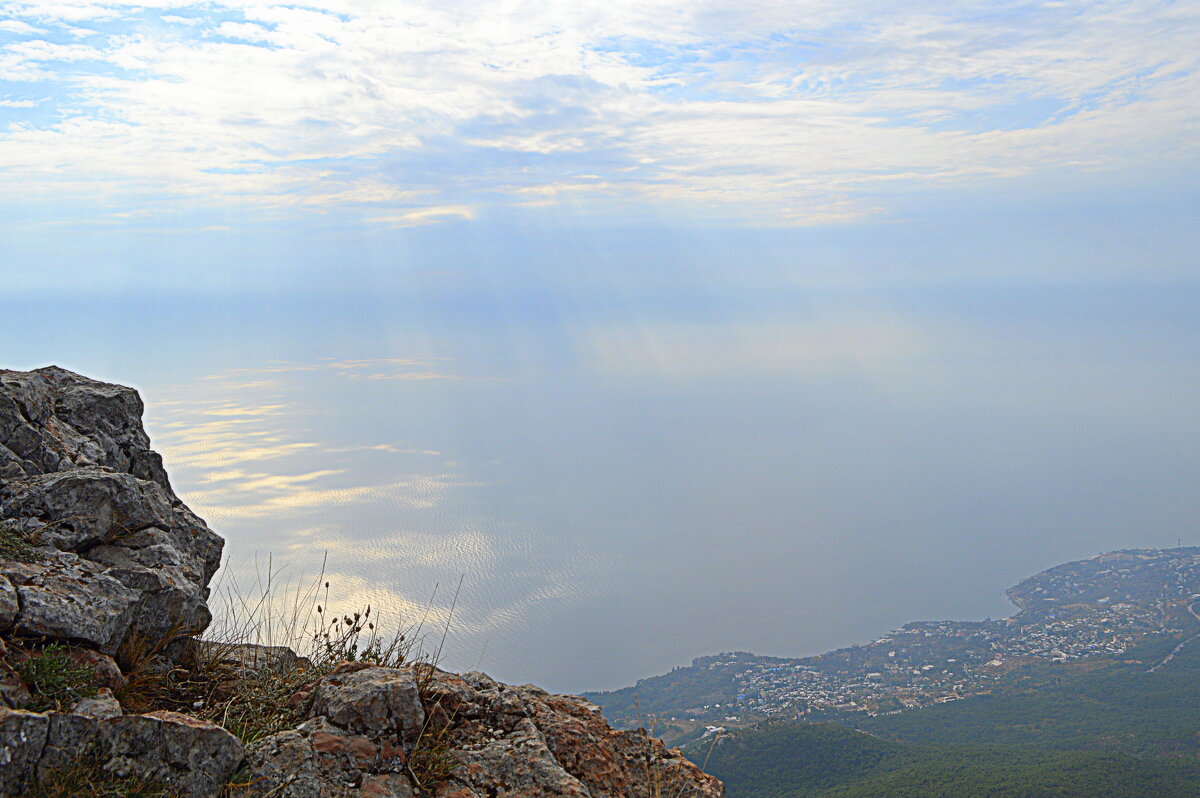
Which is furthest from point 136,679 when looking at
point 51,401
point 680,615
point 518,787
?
point 680,615

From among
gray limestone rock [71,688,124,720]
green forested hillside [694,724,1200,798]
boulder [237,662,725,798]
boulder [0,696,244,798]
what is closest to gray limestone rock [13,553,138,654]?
gray limestone rock [71,688,124,720]

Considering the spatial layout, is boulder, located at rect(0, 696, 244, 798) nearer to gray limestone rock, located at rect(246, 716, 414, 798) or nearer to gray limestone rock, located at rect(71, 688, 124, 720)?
gray limestone rock, located at rect(71, 688, 124, 720)

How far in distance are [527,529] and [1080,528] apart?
94310 millimetres

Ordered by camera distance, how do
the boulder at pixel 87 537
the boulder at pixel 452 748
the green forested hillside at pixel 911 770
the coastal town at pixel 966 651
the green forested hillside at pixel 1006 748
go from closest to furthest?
the boulder at pixel 452 748
the boulder at pixel 87 537
the green forested hillside at pixel 911 770
the green forested hillside at pixel 1006 748
the coastal town at pixel 966 651

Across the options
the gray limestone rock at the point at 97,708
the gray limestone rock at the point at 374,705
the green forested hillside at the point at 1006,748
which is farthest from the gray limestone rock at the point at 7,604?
the green forested hillside at the point at 1006,748

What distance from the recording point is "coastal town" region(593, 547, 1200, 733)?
50406 millimetres

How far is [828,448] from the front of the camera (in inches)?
6816

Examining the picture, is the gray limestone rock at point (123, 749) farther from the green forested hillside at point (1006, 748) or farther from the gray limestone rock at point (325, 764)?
the green forested hillside at point (1006, 748)

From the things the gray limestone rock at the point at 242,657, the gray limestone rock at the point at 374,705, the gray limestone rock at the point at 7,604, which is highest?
the gray limestone rock at the point at 7,604

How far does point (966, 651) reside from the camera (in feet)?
218

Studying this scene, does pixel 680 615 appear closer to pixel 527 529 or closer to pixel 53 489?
pixel 527 529

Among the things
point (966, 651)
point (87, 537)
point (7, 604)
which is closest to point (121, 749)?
point (7, 604)

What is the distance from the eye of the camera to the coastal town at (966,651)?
50.4m

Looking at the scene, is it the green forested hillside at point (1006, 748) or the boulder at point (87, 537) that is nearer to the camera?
the boulder at point (87, 537)
